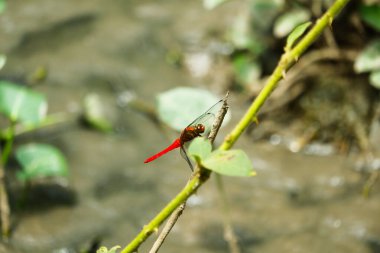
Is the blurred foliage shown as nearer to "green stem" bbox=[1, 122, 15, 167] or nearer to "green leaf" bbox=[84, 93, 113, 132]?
"green stem" bbox=[1, 122, 15, 167]

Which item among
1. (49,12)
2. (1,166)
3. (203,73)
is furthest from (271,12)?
(1,166)

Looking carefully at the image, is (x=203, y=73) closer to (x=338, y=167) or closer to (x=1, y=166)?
(x=338, y=167)

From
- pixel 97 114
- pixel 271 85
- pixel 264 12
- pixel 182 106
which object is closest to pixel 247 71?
pixel 264 12

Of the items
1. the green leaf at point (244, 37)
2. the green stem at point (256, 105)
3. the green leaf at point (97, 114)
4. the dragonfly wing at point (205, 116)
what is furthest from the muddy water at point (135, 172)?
the green stem at point (256, 105)

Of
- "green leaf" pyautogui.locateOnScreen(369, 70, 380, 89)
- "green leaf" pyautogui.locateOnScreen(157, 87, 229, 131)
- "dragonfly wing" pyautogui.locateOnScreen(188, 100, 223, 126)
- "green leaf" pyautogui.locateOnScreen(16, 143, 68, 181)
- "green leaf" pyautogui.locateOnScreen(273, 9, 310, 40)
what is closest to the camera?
"dragonfly wing" pyautogui.locateOnScreen(188, 100, 223, 126)

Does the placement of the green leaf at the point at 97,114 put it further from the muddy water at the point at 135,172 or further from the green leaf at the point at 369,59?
the green leaf at the point at 369,59

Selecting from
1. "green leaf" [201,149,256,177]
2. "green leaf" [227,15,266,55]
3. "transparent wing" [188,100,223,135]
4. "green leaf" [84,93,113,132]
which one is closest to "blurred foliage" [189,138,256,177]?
"green leaf" [201,149,256,177]
